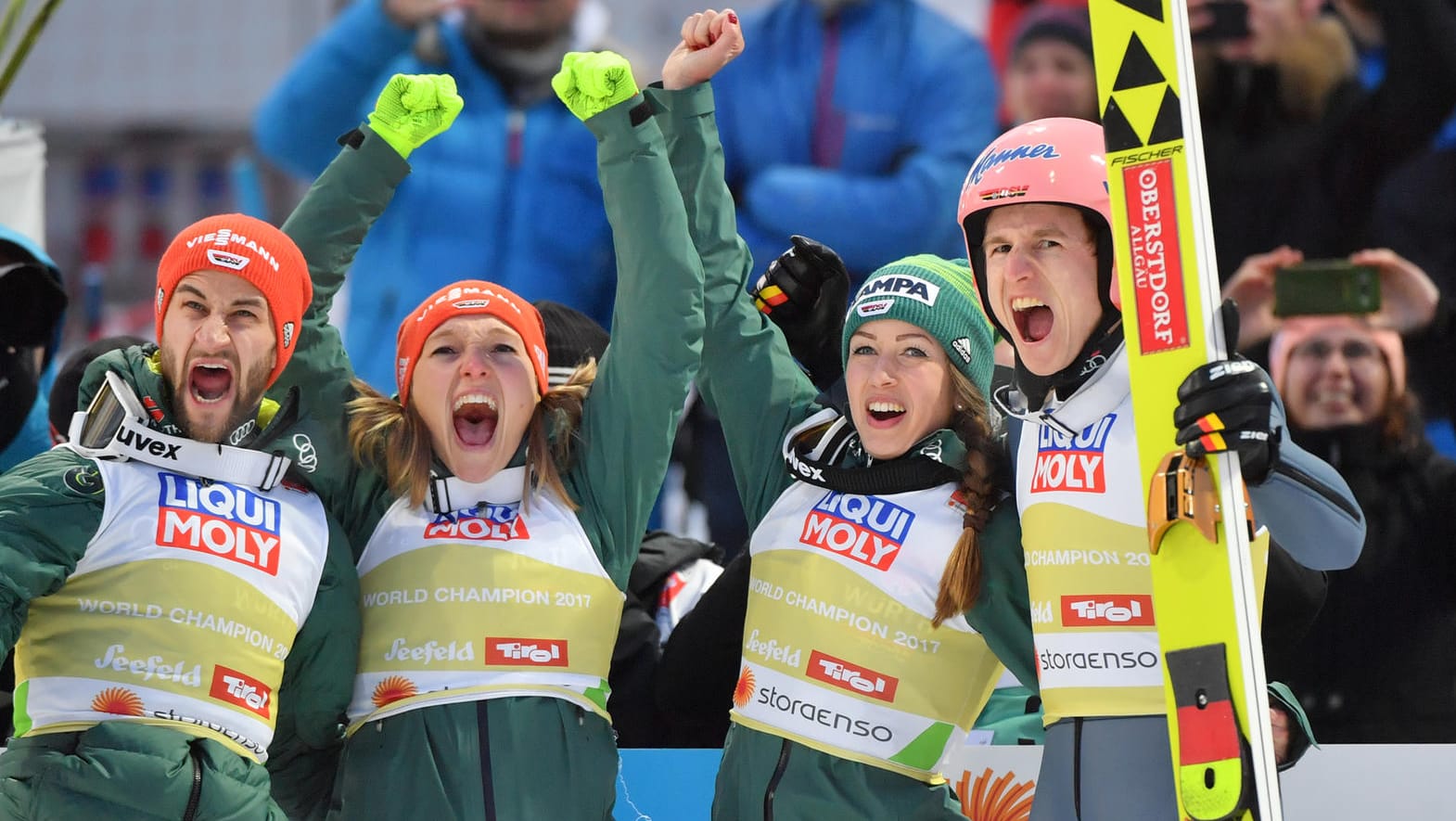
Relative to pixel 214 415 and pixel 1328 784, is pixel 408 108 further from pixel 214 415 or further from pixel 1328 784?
pixel 1328 784

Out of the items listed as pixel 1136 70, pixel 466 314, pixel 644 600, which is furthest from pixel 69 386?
pixel 1136 70

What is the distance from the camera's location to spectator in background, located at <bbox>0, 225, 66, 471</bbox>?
15.9 ft

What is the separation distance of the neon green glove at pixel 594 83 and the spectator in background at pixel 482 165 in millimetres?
2085

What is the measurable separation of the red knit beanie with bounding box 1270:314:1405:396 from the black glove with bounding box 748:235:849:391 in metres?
1.77

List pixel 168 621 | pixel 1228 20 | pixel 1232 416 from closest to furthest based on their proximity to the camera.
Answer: pixel 1232 416 < pixel 168 621 < pixel 1228 20

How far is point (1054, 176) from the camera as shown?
333 centimetres

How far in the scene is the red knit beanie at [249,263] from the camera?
3.51 metres

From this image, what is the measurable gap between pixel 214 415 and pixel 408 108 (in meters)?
0.89

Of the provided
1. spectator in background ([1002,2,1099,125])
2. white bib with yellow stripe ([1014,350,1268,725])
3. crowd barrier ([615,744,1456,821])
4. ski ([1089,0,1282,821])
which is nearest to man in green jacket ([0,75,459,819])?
crowd barrier ([615,744,1456,821])

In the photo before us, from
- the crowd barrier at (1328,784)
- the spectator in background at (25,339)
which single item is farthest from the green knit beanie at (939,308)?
the spectator in background at (25,339)

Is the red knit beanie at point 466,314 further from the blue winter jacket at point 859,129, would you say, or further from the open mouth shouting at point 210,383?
the blue winter jacket at point 859,129

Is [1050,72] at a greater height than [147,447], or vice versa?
[1050,72]

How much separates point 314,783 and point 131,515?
717 millimetres

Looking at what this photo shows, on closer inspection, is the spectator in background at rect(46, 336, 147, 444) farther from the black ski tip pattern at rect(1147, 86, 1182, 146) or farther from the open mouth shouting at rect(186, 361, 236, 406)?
the black ski tip pattern at rect(1147, 86, 1182, 146)
